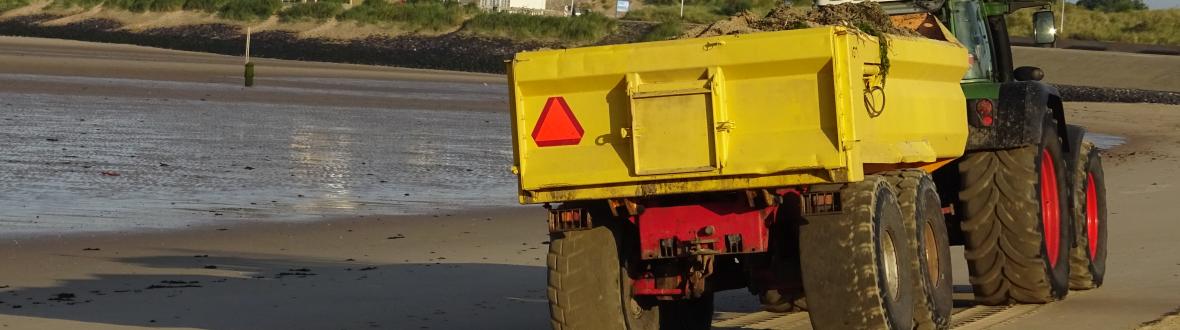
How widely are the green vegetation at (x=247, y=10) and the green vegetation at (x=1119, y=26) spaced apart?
35293mm

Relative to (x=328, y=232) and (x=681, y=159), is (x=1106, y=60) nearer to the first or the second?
(x=328, y=232)

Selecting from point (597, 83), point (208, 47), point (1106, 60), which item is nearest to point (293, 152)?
point (597, 83)

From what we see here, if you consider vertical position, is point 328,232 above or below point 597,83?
below

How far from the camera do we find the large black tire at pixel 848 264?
27.8 feet

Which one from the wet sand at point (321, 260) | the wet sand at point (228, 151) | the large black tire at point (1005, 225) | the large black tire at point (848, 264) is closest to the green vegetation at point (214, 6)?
the wet sand at point (228, 151)

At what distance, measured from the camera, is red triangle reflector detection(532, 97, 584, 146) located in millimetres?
8633

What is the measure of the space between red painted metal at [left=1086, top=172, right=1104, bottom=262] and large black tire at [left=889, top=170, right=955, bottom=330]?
11.2 feet

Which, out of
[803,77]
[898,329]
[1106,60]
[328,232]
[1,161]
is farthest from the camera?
[1106,60]

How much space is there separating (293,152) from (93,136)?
310 cm

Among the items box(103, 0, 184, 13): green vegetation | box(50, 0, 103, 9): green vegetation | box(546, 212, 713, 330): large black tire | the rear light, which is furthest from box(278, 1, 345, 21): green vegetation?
box(546, 212, 713, 330): large black tire

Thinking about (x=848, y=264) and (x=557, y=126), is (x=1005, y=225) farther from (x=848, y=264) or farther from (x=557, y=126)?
(x=557, y=126)

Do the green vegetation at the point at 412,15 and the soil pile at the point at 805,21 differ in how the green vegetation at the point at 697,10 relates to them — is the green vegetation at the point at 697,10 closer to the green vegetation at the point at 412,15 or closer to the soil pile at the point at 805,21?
the green vegetation at the point at 412,15

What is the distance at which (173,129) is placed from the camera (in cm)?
2731

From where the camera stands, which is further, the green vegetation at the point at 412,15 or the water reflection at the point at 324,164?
the green vegetation at the point at 412,15
